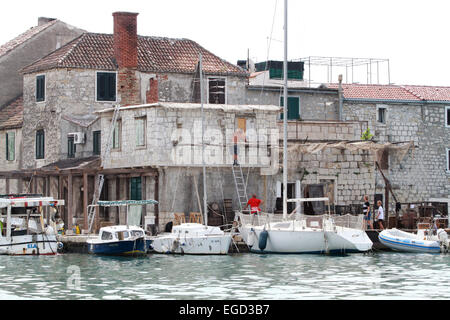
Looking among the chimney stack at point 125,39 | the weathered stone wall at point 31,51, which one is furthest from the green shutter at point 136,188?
the weathered stone wall at point 31,51

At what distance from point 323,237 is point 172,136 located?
346 inches

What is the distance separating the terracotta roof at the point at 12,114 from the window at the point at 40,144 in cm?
235

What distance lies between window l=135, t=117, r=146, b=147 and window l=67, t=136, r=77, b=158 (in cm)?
617

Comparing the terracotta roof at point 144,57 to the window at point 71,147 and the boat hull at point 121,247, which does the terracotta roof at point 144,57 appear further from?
the boat hull at point 121,247

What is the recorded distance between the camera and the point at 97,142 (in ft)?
161

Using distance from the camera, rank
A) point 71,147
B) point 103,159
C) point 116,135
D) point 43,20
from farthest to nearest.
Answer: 1. point 43,20
2. point 71,147
3. point 103,159
4. point 116,135

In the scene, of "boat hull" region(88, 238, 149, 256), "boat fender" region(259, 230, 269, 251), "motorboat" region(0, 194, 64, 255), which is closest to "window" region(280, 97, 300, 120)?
"boat fender" region(259, 230, 269, 251)

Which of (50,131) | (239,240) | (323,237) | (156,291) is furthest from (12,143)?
(156,291)

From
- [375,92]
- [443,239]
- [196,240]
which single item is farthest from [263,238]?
[375,92]

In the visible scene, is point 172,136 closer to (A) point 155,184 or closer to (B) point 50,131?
(A) point 155,184

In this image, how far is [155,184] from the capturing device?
44.1 m

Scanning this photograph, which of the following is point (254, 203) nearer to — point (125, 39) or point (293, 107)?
point (293, 107)

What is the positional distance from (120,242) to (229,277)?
361 inches

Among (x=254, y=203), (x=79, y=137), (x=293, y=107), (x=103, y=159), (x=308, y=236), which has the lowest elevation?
(x=308, y=236)
